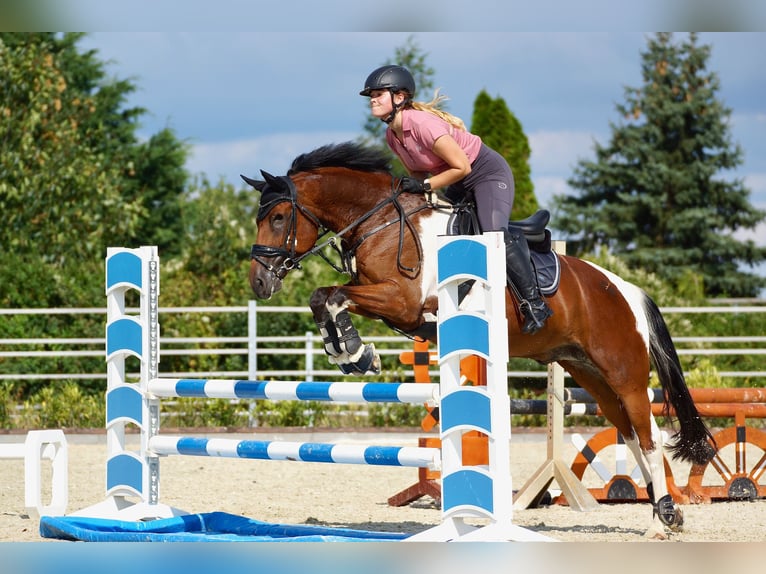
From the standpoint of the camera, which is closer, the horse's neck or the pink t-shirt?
A: the pink t-shirt

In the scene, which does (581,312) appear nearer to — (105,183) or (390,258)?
(390,258)

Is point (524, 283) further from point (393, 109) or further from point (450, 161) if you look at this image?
point (393, 109)

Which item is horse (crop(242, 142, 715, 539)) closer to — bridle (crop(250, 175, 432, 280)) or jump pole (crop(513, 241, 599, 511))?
bridle (crop(250, 175, 432, 280))

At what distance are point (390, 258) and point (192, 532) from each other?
1623 millimetres

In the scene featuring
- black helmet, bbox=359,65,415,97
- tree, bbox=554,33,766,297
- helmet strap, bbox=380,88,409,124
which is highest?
tree, bbox=554,33,766,297

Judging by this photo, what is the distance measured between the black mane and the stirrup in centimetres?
102

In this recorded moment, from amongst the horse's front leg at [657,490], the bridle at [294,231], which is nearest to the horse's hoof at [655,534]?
the horse's front leg at [657,490]

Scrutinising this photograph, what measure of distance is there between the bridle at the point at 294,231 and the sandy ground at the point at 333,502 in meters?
1.51

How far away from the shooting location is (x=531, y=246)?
552 cm

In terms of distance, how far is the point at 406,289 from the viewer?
513cm

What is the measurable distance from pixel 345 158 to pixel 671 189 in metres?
21.5

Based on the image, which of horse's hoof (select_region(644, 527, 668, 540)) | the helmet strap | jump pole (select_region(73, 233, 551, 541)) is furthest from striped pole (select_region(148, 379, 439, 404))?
horse's hoof (select_region(644, 527, 668, 540))

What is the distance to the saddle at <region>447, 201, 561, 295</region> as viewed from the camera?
17.3 feet

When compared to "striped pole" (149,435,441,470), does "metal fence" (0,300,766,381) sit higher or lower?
higher
